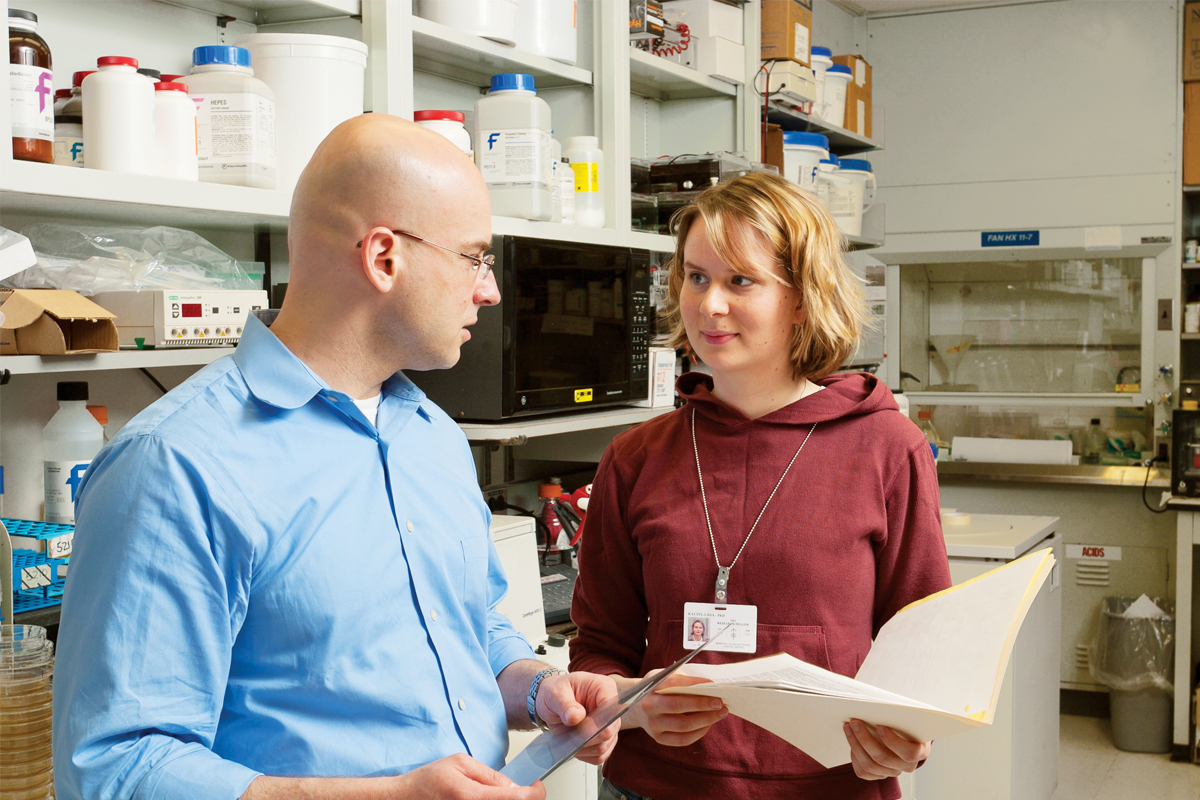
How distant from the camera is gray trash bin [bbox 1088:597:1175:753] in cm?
388

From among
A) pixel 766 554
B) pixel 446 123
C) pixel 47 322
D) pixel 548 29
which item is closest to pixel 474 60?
pixel 548 29

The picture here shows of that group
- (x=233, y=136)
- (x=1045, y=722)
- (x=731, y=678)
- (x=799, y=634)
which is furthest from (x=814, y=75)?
(x=731, y=678)

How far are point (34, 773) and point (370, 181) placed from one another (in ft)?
2.76

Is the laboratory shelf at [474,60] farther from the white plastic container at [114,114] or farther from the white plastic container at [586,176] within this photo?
the white plastic container at [114,114]

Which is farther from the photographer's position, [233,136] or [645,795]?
[233,136]

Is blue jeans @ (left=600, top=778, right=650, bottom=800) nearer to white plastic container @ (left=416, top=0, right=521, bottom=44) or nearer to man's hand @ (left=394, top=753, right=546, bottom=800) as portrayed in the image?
man's hand @ (left=394, top=753, right=546, bottom=800)

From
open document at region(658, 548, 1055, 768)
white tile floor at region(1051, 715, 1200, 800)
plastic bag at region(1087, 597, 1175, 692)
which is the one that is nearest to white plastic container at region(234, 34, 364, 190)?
open document at region(658, 548, 1055, 768)

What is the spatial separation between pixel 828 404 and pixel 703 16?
1.88m

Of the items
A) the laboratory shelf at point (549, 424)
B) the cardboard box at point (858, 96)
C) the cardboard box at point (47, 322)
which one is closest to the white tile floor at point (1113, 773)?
the laboratory shelf at point (549, 424)

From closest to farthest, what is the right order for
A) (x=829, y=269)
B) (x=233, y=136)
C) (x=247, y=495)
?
(x=247, y=495) → (x=829, y=269) → (x=233, y=136)

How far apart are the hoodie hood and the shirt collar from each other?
22.9 inches

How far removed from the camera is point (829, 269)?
4.49 feet

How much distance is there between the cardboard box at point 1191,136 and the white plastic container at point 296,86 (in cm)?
380

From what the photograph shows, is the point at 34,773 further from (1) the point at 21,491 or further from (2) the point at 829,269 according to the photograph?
(2) the point at 829,269
